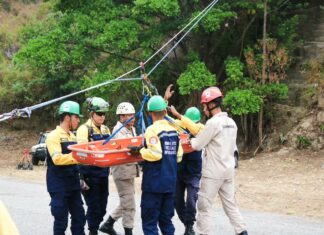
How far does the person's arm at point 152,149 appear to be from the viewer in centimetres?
672

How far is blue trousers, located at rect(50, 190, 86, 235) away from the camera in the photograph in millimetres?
7000

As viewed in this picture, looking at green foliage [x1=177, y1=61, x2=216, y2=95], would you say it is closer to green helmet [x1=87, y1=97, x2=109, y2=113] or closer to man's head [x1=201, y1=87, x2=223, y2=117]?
green helmet [x1=87, y1=97, x2=109, y2=113]

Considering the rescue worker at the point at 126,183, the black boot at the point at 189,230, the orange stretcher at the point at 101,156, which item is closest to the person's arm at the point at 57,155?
the orange stretcher at the point at 101,156

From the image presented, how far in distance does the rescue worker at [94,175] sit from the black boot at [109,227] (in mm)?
389

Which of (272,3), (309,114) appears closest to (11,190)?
(309,114)

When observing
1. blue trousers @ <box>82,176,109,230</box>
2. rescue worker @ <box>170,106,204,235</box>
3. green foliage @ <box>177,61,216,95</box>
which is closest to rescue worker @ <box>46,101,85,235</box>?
blue trousers @ <box>82,176,109,230</box>

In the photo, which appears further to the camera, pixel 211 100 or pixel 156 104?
pixel 211 100

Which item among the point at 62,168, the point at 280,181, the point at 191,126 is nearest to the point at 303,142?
the point at 280,181

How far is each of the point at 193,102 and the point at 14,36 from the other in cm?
1993

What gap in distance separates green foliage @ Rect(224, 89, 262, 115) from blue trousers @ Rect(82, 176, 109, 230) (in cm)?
1305

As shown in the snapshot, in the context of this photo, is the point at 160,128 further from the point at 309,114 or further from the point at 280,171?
the point at 309,114

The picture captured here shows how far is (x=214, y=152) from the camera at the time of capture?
7.42 meters

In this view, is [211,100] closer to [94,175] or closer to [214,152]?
[214,152]

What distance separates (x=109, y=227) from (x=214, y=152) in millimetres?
2179
